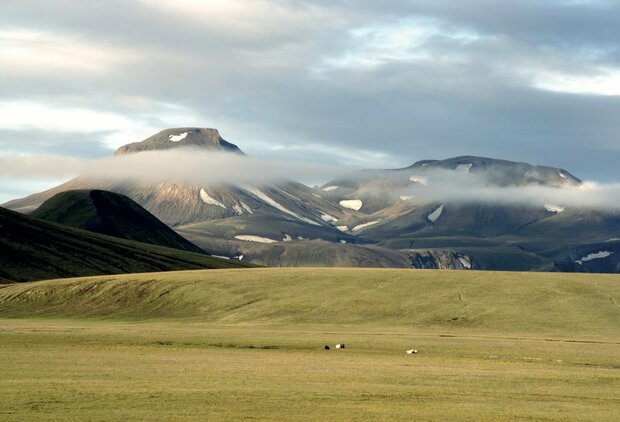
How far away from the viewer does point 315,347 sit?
71.4 meters

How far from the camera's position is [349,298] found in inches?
4409

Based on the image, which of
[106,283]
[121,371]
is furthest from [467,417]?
[106,283]

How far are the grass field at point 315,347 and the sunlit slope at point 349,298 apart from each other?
0.96 feet

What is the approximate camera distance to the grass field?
39.9m

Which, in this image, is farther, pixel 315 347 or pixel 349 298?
pixel 349 298

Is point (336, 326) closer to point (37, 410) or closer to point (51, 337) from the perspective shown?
point (51, 337)

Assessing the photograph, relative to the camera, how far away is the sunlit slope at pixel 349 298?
10056 cm

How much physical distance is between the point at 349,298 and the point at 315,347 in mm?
40774

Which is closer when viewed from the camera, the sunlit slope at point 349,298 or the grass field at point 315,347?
the grass field at point 315,347

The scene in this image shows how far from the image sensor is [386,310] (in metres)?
106

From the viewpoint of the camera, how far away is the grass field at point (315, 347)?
39.9m

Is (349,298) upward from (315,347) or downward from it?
upward

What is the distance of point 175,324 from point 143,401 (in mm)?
65577

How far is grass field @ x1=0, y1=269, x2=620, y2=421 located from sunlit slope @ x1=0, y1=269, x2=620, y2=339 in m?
0.29
